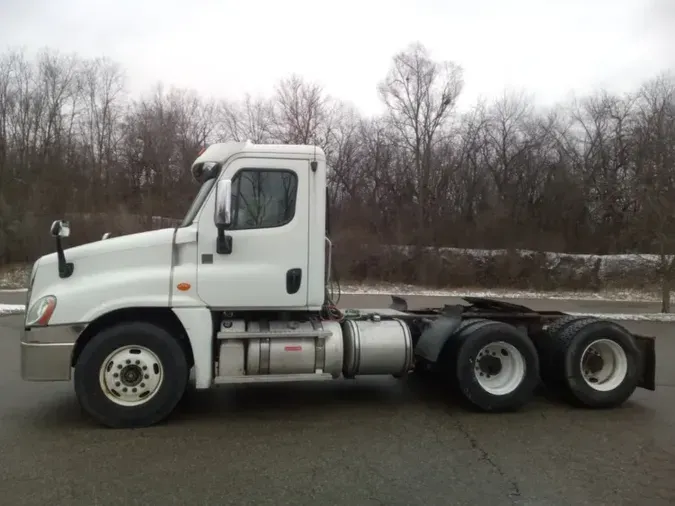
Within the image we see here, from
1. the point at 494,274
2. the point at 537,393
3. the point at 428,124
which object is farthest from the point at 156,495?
the point at 428,124

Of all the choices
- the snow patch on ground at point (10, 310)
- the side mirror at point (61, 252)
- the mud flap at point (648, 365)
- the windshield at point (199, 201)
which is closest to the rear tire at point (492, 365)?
the mud flap at point (648, 365)

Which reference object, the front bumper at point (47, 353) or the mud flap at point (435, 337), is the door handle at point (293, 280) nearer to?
the mud flap at point (435, 337)

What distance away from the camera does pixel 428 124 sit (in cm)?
4241

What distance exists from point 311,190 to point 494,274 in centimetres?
3001

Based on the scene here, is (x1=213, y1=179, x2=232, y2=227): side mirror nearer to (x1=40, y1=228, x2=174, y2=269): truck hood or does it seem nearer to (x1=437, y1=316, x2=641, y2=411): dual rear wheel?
(x1=40, y1=228, x2=174, y2=269): truck hood

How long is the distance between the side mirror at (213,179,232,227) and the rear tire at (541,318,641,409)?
13.5ft

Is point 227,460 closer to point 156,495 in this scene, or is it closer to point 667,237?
point 156,495

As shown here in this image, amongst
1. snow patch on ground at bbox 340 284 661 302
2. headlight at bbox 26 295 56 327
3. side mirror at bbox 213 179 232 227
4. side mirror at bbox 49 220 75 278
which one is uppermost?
side mirror at bbox 213 179 232 227

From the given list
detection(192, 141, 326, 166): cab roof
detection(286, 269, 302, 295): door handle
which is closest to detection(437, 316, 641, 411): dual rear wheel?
detection(286, 269, 302, 295): door handle

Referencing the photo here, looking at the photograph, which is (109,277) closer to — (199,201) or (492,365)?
(199,201)

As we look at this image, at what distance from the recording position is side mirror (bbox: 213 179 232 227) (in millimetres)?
5660

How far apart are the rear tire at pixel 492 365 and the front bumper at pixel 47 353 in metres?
4.06

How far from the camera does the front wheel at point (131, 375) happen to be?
231 inches

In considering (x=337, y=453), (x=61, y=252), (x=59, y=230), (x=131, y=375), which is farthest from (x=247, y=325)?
(x=59, y=230)
